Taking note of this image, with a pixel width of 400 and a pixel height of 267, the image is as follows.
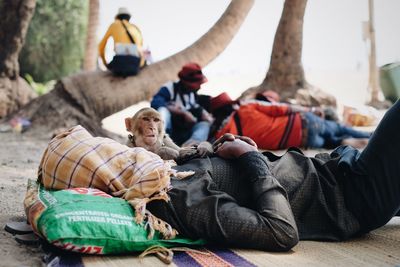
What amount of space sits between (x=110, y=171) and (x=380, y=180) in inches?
55.2

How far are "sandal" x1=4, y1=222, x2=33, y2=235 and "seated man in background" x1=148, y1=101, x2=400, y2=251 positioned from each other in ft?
2.29

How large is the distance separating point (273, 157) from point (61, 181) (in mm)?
1221

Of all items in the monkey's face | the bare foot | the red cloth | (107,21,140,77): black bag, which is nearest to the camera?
the monkey's face

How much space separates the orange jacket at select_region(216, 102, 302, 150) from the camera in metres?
6.54

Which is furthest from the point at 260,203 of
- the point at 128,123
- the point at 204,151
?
the point at 128,123

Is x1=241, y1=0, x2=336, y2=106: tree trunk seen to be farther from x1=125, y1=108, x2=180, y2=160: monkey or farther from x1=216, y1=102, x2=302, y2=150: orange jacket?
x1=125, y1=108, x2=180, y2=160: monkey

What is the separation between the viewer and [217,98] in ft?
23.1

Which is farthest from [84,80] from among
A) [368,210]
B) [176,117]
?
[368,210]

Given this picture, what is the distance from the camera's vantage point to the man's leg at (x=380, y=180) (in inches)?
102

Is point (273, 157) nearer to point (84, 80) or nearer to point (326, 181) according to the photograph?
point (326, 181)

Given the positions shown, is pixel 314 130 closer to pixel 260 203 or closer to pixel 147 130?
pixel 147 130

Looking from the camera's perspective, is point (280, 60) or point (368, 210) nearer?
point (368, 210)

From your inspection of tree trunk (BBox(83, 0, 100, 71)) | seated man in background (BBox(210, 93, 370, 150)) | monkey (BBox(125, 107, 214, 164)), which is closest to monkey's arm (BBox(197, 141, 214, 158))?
monkey (BBox(125, 107, 214, 164))

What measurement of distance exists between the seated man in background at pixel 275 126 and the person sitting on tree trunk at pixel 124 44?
207cm
